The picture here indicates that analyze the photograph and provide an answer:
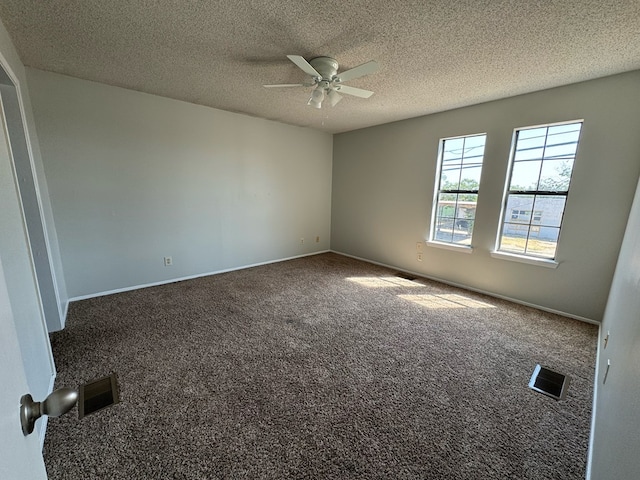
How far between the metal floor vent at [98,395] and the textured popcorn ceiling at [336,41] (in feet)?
8.29

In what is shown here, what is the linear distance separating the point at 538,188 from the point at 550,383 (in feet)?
7.05

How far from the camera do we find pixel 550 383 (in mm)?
1961

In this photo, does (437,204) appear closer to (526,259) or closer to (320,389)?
(526,259)

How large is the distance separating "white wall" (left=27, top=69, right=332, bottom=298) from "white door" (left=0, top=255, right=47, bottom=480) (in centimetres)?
321

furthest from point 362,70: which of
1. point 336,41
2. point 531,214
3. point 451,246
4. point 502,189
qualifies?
point 451,246

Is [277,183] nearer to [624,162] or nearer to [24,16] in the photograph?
[24,16]

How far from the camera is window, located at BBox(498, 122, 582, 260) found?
289 cm

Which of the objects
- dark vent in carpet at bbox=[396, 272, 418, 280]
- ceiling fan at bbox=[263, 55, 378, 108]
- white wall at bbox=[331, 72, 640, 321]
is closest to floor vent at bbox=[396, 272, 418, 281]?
dark vent in carpet at bbox=[396, 272, 418, 280]

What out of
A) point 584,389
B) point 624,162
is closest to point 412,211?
point 624,162

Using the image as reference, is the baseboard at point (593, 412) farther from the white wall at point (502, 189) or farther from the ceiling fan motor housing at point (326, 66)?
the ceiling fan motor housing at point (326, 66)

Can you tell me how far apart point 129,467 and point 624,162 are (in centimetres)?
441

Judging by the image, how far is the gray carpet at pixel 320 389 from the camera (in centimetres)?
138

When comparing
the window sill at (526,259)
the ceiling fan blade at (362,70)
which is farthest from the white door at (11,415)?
the window sill at (526,259)

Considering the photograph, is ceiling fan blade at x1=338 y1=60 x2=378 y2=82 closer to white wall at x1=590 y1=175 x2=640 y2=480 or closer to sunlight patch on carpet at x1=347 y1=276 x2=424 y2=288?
white wall at x1=590 y1=175 x2=640 y2=480
